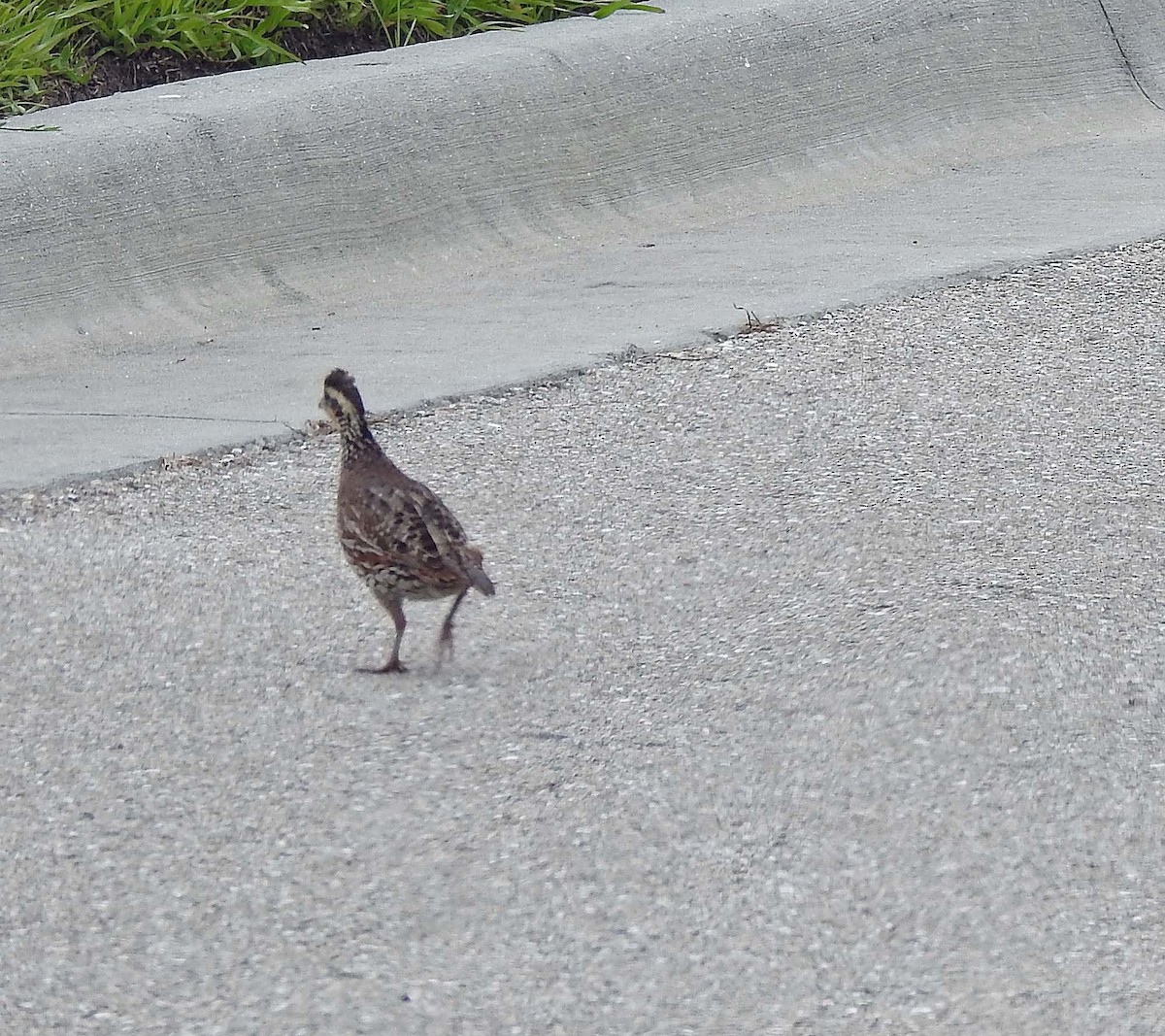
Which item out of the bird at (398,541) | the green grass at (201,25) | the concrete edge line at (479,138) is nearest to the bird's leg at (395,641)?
the bird at (398,541)

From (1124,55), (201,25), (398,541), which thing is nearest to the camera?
(398,541)

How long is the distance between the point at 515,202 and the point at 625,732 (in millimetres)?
4522

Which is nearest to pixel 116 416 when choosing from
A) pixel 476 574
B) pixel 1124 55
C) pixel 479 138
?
pixel 476 574

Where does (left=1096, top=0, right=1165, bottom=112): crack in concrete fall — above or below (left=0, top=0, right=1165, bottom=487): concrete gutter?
below

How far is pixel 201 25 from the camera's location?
29.1 ft

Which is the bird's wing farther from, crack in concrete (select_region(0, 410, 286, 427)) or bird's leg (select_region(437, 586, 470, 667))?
crack in concrete (select_region(0, 410, 286, 427))

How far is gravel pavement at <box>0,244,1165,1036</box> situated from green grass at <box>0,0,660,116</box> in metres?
2.66

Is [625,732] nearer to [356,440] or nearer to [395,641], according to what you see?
[395,641]

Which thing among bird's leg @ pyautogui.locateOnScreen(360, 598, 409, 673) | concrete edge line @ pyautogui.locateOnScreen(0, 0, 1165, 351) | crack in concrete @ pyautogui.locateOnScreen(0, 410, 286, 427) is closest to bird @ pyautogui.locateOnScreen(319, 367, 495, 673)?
bird's leg @ pyautogui.locateOnScreen(360, 598, 409, 673)

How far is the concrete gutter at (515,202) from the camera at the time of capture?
6.97 meters

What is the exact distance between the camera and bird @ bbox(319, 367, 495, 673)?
4391 mm

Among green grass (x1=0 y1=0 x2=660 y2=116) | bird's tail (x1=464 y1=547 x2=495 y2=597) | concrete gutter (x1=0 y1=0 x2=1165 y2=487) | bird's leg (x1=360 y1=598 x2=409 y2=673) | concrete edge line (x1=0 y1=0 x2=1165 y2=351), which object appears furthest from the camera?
green grass (x1=0 y1=0 x2=660 y2=116)

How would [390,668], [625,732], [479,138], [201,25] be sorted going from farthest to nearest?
[201,25]
[479,138]
[390,668]
[625,732]

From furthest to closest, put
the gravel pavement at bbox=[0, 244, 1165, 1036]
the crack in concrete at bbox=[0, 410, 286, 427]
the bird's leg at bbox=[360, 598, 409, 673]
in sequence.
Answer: the crack in concrete at bbox=[0, 410, 286, 427], the bird's leg at bbox=[360, 598, 409, 673], the gravel pavement at bbox=[0, 244, 1165, 1036]
